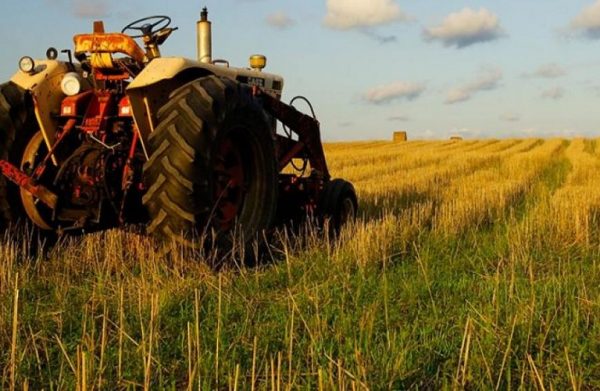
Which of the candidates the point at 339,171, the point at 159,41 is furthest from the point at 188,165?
the point at 339,171

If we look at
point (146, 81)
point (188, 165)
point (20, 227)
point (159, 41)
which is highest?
point (159, 41)

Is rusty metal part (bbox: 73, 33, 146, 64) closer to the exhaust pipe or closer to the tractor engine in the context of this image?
the tractor engine

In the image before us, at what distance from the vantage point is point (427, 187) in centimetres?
1069

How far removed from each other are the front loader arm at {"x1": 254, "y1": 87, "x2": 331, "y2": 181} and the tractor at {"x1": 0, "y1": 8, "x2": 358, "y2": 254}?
22.2 inches

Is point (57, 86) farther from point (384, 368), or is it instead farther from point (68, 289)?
point (384, 368)

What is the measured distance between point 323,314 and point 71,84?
2718 mm

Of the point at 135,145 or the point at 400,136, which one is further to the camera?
the point at 400,136

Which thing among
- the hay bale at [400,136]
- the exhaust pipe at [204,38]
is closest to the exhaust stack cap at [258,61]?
the exhaust pipe at [204,38]

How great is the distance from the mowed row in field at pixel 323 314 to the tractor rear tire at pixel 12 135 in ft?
0.98

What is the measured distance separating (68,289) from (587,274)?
3428 mm

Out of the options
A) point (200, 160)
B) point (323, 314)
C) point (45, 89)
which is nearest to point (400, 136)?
point (45, 89)

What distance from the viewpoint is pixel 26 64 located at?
487 centimetres

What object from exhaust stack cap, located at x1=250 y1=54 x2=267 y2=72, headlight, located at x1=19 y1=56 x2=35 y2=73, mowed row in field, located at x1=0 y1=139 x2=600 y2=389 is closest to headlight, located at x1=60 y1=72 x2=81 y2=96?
headlight, located at x1=19 y1=56 x2=35 y2=73

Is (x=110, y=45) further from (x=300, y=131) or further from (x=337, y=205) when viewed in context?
(x=337, y=205)
